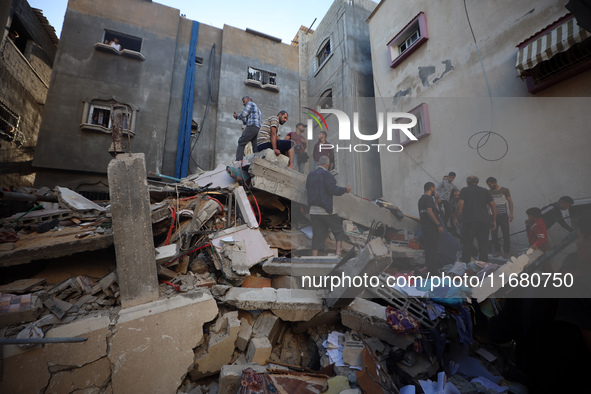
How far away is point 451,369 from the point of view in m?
2.90

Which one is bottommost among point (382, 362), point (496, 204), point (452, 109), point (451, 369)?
point (451, 369)

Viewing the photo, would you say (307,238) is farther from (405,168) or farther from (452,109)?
(452,109)

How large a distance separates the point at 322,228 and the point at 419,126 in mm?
5012

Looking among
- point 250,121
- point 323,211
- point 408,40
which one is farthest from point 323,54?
point 323,211

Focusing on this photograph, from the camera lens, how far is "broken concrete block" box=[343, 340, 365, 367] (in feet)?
8.53

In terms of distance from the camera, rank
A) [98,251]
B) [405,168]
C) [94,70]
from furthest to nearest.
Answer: [94,70] < [405,168] < [98,251]

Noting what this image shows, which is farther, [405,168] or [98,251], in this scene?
[405,168]

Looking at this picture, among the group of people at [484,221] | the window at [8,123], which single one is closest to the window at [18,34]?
the window at [8,123]

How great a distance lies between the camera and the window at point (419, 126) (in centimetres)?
705

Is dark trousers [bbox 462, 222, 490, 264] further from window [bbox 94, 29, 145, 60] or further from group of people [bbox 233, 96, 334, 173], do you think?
window [bbox 94, 29, 145, 60]

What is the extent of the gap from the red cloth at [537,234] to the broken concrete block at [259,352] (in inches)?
195

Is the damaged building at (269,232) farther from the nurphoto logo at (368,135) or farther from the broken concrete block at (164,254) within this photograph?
the nurphoto logo at (368,135)

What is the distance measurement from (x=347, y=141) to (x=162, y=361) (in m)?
9.26

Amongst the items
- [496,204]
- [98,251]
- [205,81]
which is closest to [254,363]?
[98,251]
